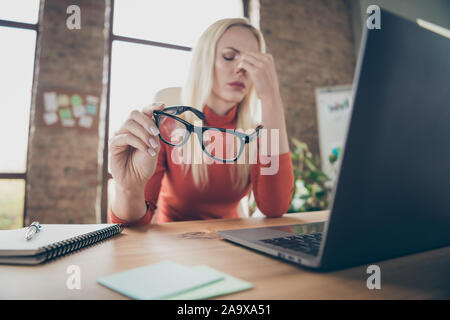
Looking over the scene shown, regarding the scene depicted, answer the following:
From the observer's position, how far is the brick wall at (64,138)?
217 cm

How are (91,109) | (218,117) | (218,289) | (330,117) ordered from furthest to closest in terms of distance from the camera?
(330,117)
(91,109)
(218,117)
(218,289)

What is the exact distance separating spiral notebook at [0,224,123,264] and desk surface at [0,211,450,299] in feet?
0.04

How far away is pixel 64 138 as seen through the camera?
2238mm

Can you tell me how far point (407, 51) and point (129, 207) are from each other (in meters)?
0.65

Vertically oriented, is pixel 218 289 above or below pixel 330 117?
below

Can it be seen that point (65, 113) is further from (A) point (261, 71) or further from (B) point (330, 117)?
(B) point (330, 117)

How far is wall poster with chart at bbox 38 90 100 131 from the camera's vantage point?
221cm

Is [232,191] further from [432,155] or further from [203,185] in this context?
[432,155]

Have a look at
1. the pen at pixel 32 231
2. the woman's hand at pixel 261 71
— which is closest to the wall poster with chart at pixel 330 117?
the woman's hand at pixel 261 71

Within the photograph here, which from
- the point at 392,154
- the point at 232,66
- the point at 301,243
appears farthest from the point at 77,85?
the point at 392,154

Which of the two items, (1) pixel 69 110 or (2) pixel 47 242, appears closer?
(2) pixel 47 242

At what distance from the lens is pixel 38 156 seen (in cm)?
217

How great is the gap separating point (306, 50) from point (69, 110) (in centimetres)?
266
